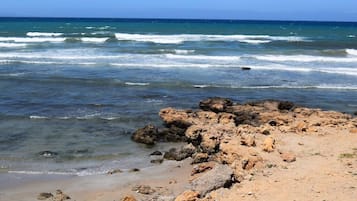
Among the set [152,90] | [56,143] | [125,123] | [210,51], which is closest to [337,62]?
[210,51]

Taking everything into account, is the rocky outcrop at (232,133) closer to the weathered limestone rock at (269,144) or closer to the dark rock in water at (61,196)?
the weathered limestone rock at (269,144)

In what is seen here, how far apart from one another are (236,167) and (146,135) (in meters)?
4.55

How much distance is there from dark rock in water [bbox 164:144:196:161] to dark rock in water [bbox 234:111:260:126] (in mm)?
2698

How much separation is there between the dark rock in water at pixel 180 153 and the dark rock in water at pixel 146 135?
4.88ft

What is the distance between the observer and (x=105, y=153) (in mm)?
13609

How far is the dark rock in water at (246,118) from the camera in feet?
51.4

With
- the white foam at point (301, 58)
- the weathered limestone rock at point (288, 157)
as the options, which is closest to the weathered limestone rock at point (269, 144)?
the weathered limestone rock at point (288, 157)

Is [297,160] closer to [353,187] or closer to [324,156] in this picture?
[324,156]

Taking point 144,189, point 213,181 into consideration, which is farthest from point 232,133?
point 213,181

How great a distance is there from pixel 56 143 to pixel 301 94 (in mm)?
11220

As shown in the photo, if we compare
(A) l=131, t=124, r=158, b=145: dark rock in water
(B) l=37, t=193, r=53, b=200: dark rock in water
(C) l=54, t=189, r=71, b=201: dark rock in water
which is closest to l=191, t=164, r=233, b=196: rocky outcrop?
(C) l=54, t=189, r=71, b=201: dark rock in water

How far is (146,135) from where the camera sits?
48.3 feet

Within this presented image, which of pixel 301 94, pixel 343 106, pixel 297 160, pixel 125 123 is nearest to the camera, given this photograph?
pixel 297 160

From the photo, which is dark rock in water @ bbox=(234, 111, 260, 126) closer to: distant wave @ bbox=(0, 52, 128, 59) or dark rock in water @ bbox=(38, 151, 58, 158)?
dark rock in water @ bbox=(38, 151, 58, 158)
